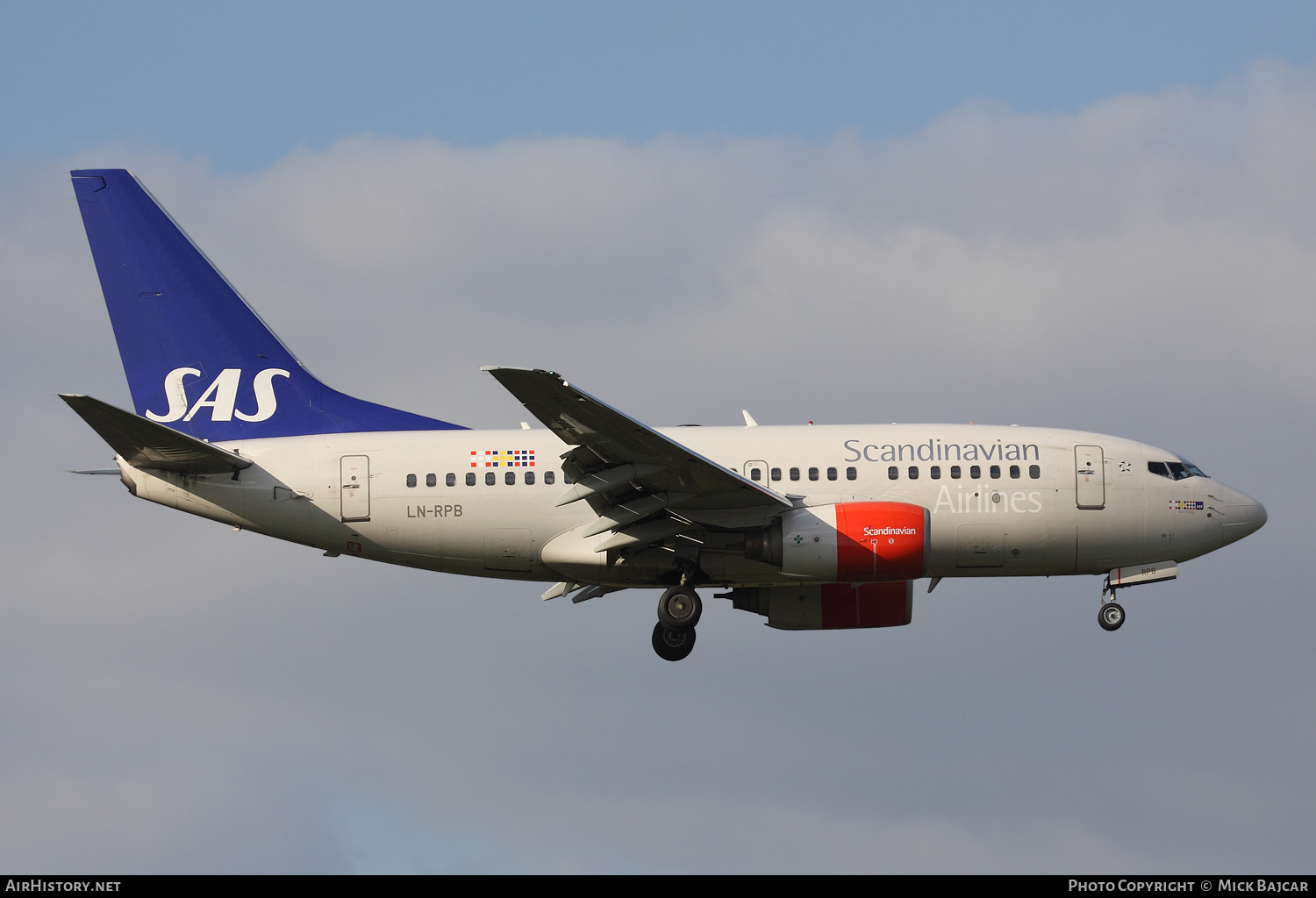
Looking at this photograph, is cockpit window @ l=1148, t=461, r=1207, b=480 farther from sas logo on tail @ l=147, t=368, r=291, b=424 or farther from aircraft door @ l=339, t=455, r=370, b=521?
sas logo on tail @ l=147, t=368, r=291, b=424

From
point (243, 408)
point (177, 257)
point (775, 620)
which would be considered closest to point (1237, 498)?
point (775, 620)

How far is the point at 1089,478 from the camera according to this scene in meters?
33.3

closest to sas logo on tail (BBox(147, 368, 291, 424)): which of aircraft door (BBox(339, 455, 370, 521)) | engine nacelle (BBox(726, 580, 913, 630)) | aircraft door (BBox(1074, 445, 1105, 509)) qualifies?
aircraft door (BBox(339, 455, 370, 521))

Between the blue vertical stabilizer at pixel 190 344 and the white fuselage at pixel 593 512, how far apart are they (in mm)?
1151

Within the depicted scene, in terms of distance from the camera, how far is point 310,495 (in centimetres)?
3266

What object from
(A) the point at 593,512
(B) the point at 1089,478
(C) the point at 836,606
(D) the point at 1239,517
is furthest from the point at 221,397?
(D) the point at 1239,517

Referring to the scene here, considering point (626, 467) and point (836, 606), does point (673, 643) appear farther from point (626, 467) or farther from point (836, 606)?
point (626, 467)

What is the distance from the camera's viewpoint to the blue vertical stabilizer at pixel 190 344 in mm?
34375

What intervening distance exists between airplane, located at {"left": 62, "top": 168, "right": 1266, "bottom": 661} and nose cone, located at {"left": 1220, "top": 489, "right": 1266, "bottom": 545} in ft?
0.16

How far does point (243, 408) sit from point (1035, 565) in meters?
18.1

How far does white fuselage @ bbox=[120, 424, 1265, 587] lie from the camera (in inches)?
1283

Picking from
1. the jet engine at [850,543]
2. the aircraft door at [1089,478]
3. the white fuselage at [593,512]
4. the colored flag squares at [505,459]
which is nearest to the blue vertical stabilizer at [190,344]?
the white fuselage at [593,512]

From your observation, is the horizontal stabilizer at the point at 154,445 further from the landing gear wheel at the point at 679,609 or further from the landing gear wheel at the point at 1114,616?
the landing gear wheel at the point at 1114,616

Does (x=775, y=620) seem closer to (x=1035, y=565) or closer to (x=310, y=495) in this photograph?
(x=1035, y=565)
